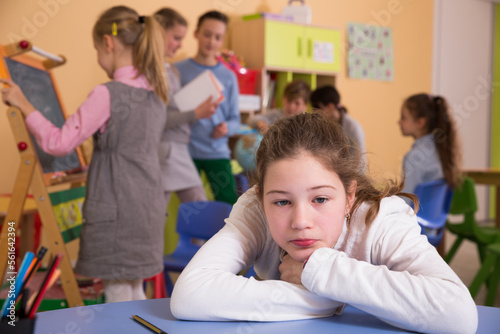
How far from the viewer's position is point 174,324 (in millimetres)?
834

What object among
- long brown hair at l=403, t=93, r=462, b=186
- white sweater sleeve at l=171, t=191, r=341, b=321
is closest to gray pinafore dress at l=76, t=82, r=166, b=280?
white sweater sleeve at l=171, t=191, r=341, b=321

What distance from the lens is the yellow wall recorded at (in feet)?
11.0

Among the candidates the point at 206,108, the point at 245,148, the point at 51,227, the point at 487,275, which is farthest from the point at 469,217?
the point at 51,227

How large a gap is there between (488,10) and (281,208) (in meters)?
6.16

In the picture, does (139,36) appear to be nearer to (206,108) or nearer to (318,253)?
(206,108)

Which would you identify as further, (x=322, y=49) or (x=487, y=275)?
(x=322, y=49)

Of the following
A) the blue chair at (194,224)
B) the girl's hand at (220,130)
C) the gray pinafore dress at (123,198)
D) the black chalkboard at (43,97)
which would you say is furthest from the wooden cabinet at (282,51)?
the gray pinafore dress at (123,198)

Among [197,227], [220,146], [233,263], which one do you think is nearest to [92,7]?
[220,146]

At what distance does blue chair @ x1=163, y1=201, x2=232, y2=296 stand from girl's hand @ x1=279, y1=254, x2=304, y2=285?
4.36 ft

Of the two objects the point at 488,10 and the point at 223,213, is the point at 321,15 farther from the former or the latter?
the point at 223,213

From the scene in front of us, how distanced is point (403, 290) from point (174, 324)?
1.11 ft

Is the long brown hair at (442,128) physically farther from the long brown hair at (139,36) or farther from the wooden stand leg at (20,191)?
the wooden stand leg at (20,191)

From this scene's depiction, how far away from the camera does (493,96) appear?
6.33m

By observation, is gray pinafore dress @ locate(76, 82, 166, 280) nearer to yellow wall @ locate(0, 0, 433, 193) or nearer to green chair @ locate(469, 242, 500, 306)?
yellow wall @ locate(0, 0, 433, 193)
